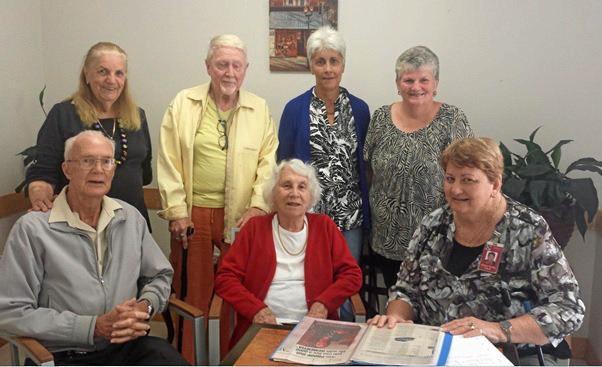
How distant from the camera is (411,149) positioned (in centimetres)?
256

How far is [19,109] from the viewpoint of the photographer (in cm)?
348

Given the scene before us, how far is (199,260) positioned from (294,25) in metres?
1.51

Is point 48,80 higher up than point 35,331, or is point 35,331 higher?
point 48,80

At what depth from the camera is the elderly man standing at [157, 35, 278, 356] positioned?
8.82ft

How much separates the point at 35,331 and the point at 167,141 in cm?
113

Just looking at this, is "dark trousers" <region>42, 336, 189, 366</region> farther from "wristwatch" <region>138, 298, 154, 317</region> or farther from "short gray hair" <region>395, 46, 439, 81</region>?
"short gray hair" <region>395, 46, 439, 81</region>

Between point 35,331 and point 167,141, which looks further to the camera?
point 167,141

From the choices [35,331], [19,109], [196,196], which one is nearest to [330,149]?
[196,196]

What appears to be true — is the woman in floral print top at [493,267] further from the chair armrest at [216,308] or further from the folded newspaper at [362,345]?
the chair armrest at [216,308]

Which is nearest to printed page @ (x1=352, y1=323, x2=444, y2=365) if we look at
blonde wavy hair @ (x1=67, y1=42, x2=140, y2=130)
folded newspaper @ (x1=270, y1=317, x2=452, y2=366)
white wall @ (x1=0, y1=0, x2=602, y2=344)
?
folded newspaper @ (x1=270, y1=317, x2=452, y2=366)

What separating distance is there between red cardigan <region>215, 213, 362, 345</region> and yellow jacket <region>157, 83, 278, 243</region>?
14.4 inches

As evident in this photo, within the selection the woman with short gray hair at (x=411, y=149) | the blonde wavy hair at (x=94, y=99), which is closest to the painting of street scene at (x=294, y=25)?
the woman with short gray hair at (x=411, y=149)

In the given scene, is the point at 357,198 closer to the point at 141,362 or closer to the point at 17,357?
the point at 141,362

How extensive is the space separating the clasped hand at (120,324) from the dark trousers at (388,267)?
122 cm
